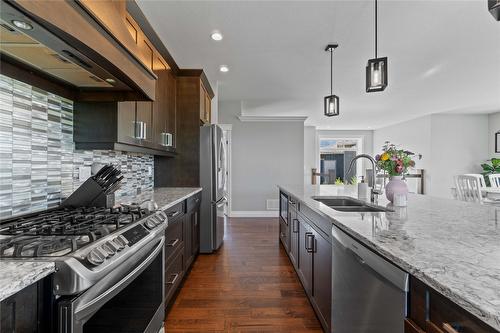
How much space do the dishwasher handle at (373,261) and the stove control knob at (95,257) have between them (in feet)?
3.25

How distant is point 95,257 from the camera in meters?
0.89

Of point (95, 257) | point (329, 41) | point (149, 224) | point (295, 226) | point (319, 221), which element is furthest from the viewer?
point (329, 41)

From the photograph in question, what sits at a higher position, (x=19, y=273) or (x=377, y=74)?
(x=377, y=74)

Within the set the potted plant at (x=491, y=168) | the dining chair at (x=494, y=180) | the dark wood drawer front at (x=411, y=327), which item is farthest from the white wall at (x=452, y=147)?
the dark wood drawer front at (x=411, y=327)

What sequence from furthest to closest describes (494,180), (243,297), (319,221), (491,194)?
1. (494,180)
2. (491,194)
3. (243,297)
4. (319,221)

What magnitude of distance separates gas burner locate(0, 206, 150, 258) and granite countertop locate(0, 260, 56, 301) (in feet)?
0.18

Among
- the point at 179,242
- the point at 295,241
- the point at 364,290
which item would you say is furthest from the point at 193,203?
the point at 364,290

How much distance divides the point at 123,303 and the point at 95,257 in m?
0.42

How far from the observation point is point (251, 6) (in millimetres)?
2279

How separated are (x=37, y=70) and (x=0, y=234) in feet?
3.07

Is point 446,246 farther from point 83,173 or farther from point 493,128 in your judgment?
point 493,128

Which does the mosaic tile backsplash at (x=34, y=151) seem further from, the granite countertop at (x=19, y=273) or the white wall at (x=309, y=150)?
the white wall at (x=309, y=150)

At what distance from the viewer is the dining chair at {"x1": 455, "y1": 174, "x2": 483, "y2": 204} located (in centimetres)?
413

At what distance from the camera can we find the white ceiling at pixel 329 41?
2.34 m
